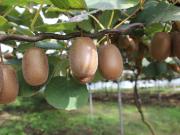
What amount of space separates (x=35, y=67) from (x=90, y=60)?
10 centimetres

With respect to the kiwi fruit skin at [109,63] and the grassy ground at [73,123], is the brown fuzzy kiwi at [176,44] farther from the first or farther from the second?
the grassy ground at [73,123]

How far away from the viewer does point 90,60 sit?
0.74m

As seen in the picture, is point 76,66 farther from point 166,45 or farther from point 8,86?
point 166,45

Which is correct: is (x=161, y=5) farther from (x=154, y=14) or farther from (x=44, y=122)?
(x=44, y=122)

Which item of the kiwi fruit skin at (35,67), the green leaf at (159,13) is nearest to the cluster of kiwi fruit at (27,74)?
the kiwi fruit skin at (35,67)

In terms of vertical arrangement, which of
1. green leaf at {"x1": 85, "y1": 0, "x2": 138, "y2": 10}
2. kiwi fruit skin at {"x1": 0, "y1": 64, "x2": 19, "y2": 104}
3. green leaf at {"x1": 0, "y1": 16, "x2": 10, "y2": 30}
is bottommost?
kiwi fruit skin at {"x1": 0, "y1": 64, "x2": 19, "y2": 104}

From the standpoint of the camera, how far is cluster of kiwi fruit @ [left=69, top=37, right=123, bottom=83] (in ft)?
2.43

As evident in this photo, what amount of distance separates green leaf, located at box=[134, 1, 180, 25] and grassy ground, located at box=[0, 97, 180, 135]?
5.03 m

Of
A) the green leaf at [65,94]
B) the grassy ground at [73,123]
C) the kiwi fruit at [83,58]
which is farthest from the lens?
the grassy ground at [73,123]

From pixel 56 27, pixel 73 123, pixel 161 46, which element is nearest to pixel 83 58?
pixel 56 27

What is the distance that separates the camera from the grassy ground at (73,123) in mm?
6379

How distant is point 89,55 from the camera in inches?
29.2

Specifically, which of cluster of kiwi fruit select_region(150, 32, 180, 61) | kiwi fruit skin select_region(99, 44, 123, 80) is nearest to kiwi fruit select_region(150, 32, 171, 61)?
cluster of kiwi fruit select_region(150, 32, 180, 61)

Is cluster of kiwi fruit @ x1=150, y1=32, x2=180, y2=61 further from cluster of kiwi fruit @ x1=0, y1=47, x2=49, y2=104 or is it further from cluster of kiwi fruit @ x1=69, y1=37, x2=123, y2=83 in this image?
cluster of kiwi fruit @ x1=0, y1=47, x2=49, y2=104
